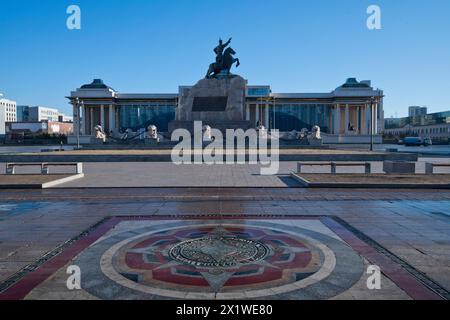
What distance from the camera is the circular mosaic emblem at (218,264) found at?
3930 mm

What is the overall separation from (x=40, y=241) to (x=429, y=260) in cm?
594

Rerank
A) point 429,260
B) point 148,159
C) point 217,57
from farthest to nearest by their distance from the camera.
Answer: point 217,57 → point 148,159 → point 429,260

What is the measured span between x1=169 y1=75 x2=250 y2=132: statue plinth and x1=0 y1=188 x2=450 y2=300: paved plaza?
2467 cm

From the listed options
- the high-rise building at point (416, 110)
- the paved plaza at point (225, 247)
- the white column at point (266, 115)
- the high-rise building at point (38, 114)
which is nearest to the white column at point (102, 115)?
the white column at point (266, 115)

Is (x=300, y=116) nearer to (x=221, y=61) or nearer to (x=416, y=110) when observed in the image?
(x=221, y=61)

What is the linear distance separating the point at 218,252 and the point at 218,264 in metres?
0.48

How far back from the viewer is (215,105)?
3531 centimetres

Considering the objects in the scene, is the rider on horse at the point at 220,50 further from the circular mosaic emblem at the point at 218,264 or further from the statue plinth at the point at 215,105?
the circular mosaic emblem at the point at 218,264

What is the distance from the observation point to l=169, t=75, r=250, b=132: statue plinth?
112 feet

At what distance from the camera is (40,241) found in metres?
5.98

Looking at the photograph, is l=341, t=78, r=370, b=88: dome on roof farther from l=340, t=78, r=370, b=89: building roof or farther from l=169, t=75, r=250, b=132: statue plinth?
l=169, t=75, r=250, b=132: statue plinth

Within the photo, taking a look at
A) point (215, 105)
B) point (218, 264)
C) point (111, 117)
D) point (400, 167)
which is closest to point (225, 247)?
point (218, 264)
